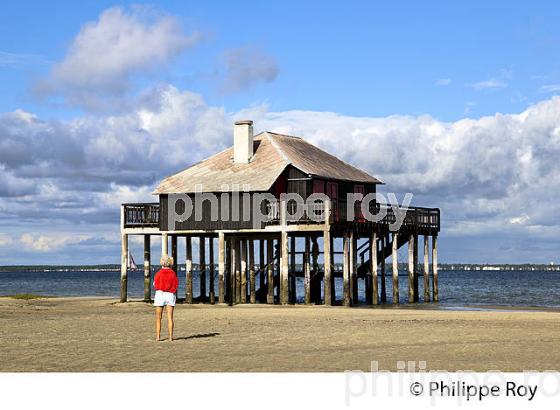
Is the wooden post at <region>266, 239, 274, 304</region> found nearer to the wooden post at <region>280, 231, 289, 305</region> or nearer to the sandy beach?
the wooden post at <region>280, 231, 289, 305</region>

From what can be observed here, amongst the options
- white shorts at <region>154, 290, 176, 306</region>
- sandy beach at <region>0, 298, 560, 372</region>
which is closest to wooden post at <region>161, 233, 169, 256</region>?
sandy beach at <region>0, 298, 560, 372</region>

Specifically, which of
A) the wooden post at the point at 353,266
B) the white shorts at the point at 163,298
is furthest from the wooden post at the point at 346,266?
the white shorts at the point at 163,298

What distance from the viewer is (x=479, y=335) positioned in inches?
893

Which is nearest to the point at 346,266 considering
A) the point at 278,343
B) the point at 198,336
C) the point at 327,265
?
the point at 327,265

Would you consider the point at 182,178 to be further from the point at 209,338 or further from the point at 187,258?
the point at 209,338

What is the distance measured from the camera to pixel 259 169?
43.9 m

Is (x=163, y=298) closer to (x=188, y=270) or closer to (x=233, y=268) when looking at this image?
(x=233, y=268)

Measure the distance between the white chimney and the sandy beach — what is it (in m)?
16.1

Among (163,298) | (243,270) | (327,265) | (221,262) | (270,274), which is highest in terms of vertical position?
(221,262)

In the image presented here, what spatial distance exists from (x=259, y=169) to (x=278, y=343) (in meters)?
24.2

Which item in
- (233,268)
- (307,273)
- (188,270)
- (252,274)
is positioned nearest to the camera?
(307,273)
